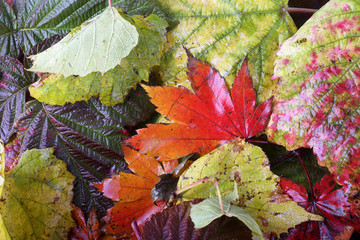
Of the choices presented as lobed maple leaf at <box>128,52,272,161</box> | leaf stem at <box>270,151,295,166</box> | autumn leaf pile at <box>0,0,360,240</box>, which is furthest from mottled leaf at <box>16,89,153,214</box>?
leaf stem at <box>270,151,295,166</box>

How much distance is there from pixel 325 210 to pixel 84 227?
0.57m

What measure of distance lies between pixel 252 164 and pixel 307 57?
0.81 feet

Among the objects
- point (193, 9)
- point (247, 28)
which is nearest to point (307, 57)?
point (247, 28)

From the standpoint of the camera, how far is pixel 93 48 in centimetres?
68

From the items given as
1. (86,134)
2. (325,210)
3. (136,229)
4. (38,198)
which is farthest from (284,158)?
(38,198)

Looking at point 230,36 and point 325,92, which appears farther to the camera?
point 230,36

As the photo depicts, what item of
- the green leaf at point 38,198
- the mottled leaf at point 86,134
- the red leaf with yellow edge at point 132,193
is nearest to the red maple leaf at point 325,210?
the red leaf with yellow edge at point 132,193

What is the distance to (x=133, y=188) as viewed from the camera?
0.74 metres

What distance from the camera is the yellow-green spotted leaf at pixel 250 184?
2.09ft

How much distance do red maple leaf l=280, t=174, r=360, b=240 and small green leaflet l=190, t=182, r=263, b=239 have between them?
0.45 ft

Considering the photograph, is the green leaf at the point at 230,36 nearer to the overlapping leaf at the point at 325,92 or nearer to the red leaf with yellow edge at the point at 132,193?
the overlapping leaf at the point at 325,92

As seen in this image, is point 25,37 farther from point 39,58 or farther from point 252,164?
point 252,164

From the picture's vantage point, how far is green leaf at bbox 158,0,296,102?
2.39 ft

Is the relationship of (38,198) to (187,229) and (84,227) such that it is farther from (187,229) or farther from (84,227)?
(187,229)
